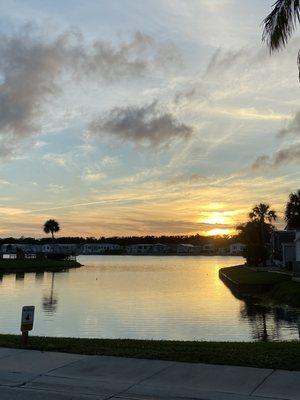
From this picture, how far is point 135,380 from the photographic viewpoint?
8.93m

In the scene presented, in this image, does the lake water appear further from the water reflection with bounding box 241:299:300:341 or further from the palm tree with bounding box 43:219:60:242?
the palm tree with bounding box 43:219:60:242

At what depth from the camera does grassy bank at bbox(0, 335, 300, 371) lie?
10070 millimetres

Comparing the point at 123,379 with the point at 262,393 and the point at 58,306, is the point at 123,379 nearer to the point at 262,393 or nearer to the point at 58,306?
the point at 262,393

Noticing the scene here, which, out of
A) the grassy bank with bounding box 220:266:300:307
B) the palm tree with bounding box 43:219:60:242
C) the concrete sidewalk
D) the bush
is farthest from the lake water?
the palm tree with bounding box 43:219:60:242

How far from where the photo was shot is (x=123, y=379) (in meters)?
9.02

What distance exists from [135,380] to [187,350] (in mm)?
2607

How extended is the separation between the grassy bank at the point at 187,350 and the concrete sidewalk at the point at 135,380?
44 cm

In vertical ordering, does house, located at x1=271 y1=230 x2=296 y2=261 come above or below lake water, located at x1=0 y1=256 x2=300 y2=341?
above

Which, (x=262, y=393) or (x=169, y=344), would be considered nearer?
(x=262, y=393)

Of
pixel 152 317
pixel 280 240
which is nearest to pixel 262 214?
pixel 280 240

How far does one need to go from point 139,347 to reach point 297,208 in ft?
204

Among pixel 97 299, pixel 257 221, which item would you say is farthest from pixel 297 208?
pixel 97 299

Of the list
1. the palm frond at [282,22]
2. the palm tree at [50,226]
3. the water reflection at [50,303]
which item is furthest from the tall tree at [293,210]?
the palm tree at [50,226]

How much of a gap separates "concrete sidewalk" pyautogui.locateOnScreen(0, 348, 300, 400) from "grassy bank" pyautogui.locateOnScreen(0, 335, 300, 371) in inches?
17.4
